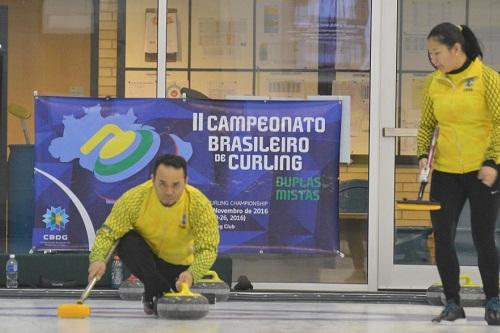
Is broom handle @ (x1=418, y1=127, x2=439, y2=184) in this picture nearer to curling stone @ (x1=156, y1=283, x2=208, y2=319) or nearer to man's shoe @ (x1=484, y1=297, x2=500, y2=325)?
man's shoe @ (x1=484, y1=297, x2=500, y2=325)

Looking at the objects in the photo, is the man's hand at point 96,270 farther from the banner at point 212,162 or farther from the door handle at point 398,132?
the door handle at point 398,132

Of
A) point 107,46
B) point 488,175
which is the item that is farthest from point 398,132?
point 488,175

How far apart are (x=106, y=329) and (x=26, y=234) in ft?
7.96

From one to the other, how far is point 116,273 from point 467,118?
284 centimetres

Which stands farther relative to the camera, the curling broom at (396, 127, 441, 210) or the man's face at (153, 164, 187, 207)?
the curling broom at (396, 127, 441, 210)

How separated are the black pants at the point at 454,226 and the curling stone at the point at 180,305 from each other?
4.02 ft

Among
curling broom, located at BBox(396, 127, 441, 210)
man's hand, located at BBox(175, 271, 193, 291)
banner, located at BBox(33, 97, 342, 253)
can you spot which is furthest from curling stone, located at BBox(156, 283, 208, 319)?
banner, located at BBox(33, 97, 342, 253)

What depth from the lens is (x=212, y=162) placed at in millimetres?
8656

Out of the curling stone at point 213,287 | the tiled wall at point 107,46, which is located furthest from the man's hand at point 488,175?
the tiled wall at point 107,46

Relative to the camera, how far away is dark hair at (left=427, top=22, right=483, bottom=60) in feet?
21.7

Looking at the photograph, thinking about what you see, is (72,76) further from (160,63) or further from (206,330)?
(206,330)

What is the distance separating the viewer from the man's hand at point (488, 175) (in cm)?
654

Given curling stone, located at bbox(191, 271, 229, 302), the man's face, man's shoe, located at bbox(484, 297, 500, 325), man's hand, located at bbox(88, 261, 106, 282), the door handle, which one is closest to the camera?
man's hand, located at bbox(88, 261, 106, 282)

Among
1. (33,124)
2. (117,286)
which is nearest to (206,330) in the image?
(117,286)
